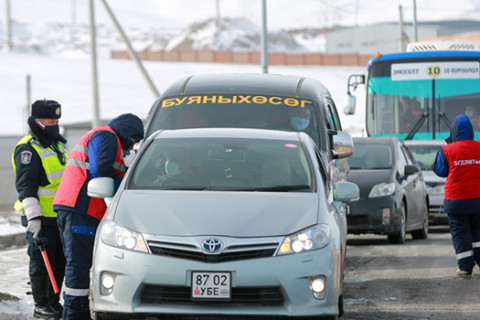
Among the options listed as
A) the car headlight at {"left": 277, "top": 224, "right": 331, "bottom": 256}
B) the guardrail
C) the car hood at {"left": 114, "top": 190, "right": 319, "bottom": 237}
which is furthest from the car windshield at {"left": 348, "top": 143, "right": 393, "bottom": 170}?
the guardrail

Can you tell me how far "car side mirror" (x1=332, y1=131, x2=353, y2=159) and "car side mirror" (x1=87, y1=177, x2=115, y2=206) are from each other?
2.94 metres

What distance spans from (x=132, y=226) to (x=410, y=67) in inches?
564

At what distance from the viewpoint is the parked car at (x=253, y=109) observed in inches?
374

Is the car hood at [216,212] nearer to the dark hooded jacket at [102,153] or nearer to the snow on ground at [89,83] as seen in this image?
the dark hooded jacket at [102,153]

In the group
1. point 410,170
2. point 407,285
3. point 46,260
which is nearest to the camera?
point 46,260

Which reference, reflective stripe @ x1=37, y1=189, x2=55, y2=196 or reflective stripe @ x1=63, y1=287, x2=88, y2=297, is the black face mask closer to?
reflective stripe @ x1=37, y1=189, x2=55, y2=196

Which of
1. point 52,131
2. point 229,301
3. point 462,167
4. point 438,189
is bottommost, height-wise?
point 438,189

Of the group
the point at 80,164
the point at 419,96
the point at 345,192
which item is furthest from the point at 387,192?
the point at 80,164

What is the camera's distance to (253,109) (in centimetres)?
968

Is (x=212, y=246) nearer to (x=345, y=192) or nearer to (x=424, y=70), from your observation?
(x=345, y=192)

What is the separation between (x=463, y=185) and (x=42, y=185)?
4654 mm

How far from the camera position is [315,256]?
6328 millimetres

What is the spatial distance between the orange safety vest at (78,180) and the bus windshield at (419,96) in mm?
12919

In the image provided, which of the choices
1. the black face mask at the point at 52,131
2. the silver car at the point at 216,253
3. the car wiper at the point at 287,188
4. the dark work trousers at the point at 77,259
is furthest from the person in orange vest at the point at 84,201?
the car wiper at the point at 287,188
